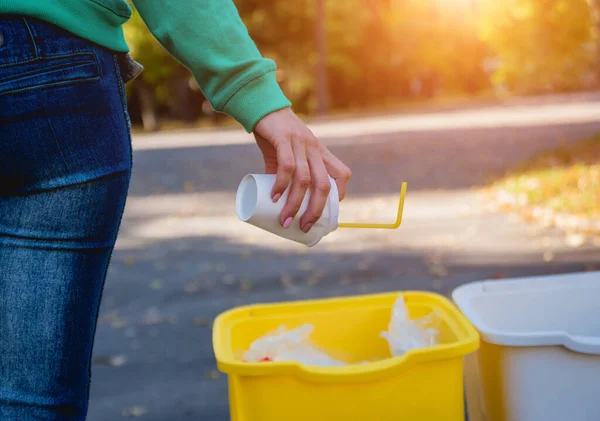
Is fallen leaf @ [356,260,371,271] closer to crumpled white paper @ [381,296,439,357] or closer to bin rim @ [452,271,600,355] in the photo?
bin rim @ [452,271,600,355]

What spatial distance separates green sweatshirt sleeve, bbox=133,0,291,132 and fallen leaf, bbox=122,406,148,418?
2.14 metres

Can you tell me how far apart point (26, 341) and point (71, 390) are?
11cm

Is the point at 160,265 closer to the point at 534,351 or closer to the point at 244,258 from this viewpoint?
the point at 244,258

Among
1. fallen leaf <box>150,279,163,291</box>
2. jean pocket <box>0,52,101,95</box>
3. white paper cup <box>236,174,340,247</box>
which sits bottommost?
fallen leaf <box>150,279,163,291</box>

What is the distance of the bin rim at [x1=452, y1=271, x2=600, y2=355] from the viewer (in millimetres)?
1578

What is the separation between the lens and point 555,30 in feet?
97.4

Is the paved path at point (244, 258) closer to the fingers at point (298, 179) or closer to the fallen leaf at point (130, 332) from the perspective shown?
the fallen leaf at point (130, 332)

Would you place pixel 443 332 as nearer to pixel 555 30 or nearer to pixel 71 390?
pixel 71 390

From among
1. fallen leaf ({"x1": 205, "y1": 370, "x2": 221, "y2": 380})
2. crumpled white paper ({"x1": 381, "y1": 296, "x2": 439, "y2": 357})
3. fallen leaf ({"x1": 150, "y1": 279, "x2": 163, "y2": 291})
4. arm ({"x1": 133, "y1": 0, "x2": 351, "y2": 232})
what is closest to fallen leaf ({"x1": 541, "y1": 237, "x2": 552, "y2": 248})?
fallen leaf ({"x1": 150, "y1": 279, "x2": 163, "y2": 291})

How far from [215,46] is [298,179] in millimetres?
250

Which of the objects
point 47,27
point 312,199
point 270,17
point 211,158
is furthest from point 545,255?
point 270,17

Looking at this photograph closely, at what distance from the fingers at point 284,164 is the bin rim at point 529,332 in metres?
0.62

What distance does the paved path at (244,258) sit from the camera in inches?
141

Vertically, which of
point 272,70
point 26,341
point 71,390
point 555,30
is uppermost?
point 272,70
